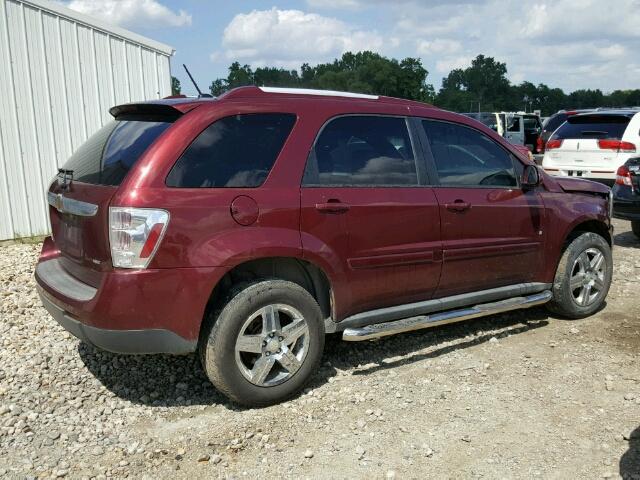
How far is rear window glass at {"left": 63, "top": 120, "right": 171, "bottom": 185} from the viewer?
3.45 m

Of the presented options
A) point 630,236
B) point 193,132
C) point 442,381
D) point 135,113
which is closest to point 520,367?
point 442,381

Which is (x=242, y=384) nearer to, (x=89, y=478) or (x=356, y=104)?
(x=89, y=478)

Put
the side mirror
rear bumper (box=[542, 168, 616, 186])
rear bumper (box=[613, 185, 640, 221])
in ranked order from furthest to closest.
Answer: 1. rear bumper (box=[542, 168, 616, 186])
2. rear bumper (box=[613, 185, 640, 221])
3. the side mirror

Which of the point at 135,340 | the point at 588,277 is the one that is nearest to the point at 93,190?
the point at 135,340

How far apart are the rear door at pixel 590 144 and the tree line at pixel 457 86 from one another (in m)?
62.2

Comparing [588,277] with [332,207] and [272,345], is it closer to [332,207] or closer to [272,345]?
[332,207]

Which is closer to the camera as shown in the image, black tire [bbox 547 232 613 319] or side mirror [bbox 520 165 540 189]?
side mirror [bbox 520 165 540 189]

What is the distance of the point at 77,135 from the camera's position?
8.69 m

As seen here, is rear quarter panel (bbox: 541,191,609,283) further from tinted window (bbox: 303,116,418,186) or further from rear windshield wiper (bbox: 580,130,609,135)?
rear windshield wiper (bbox: 580,130,609,135)

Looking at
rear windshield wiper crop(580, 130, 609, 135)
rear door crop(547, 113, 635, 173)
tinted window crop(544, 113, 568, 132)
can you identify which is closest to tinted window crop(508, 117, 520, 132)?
tinted window crop(544, 113, 568, 132)

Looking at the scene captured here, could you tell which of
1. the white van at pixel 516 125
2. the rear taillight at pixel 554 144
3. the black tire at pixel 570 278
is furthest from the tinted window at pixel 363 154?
the white van at pixel 516 125

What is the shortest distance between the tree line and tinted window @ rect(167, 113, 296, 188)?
70.1m

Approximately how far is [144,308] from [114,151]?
1005 mm

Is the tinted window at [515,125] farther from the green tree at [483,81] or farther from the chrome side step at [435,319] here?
the green tree at [483,81]
